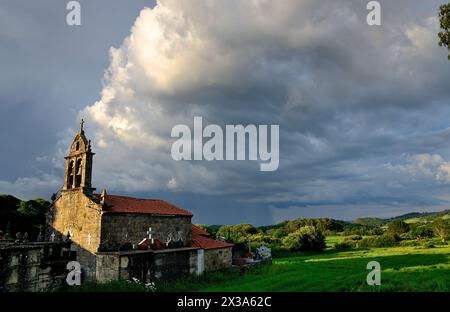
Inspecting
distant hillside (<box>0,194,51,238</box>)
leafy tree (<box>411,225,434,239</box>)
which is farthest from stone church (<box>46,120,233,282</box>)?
leafy tree (<box>411,225,434,239</box>)

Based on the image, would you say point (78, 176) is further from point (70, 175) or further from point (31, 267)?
point (31, 267)

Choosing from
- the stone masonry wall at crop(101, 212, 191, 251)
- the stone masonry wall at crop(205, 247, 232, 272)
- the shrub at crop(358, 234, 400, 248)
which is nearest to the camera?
the stone masonry wall at crop(101, 212, 191, 251)

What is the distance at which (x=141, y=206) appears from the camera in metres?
33.0

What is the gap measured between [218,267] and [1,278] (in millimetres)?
19963

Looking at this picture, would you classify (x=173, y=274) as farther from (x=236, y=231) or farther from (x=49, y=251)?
(x=236, y=231)

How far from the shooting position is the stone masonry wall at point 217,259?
35.1 meters

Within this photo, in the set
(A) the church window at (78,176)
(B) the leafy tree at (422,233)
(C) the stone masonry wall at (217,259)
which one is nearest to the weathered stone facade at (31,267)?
(A) the church window at (78,176)

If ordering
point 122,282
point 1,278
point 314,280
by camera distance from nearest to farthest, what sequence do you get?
point 1,278 → point 122,282 → point 314,280

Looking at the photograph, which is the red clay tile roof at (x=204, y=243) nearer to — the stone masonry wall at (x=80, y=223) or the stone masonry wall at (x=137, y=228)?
the stone masonry wall at (x=137, y=228)

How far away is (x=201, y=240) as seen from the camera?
123 feet

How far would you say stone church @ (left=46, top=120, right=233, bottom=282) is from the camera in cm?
2731

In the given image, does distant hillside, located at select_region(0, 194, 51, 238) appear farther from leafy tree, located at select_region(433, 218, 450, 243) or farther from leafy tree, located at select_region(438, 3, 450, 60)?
leafy tree, located at select_region(433, 218, 450, 243)

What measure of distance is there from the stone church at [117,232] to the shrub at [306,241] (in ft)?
113
